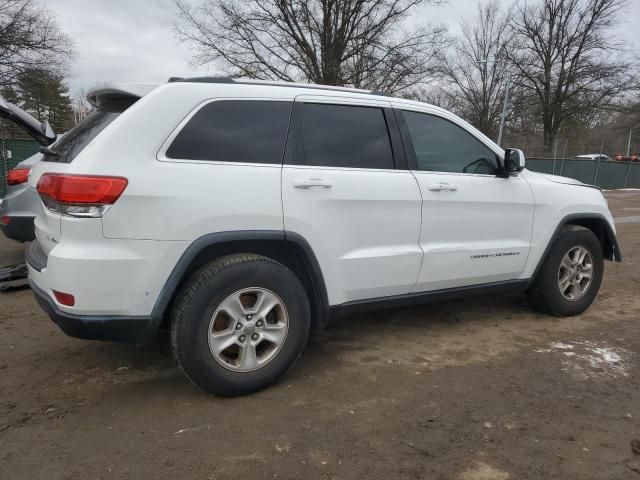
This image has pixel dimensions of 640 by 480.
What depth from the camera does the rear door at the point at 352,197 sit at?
10.0 feet

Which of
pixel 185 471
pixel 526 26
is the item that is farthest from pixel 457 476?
pixel 526 26

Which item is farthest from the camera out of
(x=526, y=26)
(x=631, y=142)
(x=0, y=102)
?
(x=631, y=142)

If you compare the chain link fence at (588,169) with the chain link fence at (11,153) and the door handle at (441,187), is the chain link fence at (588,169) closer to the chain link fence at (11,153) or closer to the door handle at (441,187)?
the chain link fence at (11,153)

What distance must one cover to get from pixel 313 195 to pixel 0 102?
3.61 m

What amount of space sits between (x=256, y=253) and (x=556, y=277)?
9.16 ft

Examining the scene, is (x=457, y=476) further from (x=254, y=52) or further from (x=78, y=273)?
(x=254, y=52)

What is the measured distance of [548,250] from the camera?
428 centimetres

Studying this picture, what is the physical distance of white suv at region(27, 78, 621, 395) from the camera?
8.43ft

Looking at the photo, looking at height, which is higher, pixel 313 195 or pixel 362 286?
pixel 313 195

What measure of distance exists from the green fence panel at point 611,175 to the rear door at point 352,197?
2407 cm

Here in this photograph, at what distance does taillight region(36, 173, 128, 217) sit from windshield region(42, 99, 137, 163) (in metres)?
0.27

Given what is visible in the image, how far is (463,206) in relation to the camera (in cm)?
369

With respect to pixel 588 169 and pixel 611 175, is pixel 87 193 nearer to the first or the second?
pixel 588 169

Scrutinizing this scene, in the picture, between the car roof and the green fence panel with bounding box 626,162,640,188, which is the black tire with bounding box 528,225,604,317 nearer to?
the car roof
